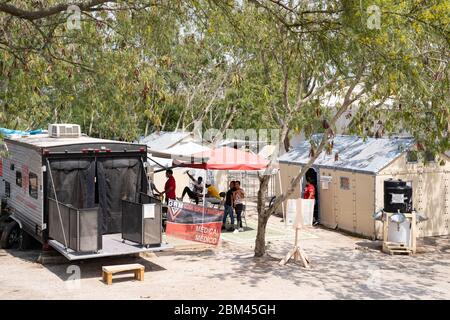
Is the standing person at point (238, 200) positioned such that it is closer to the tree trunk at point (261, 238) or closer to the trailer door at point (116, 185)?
the tree trunk at point (261, 238)

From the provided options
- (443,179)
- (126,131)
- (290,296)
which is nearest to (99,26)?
(126,131)

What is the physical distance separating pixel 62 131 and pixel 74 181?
7.71 ft

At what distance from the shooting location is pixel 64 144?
13531 millimetres

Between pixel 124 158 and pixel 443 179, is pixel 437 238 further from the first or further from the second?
pixel 124 158

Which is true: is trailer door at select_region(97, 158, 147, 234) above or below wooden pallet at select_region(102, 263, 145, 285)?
above

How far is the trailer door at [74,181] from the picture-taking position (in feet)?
44.4

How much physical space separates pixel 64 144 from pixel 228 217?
8425mm

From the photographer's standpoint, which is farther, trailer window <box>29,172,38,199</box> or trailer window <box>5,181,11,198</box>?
trailer window <box>5,181,11,198</box>

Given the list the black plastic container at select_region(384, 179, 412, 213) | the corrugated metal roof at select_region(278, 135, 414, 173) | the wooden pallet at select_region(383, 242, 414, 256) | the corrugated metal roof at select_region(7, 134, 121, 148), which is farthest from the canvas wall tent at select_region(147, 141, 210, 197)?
the wooden pallet at select_region(383, 242, 414, 256)

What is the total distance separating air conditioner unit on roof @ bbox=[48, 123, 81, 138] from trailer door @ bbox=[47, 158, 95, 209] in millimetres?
2168

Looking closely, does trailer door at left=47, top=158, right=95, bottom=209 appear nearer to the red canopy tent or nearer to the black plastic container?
the red canopy tent

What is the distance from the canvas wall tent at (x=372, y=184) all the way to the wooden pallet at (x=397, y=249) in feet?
5.18

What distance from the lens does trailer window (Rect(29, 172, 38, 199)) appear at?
14016 mm

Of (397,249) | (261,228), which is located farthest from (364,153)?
(261,228)
